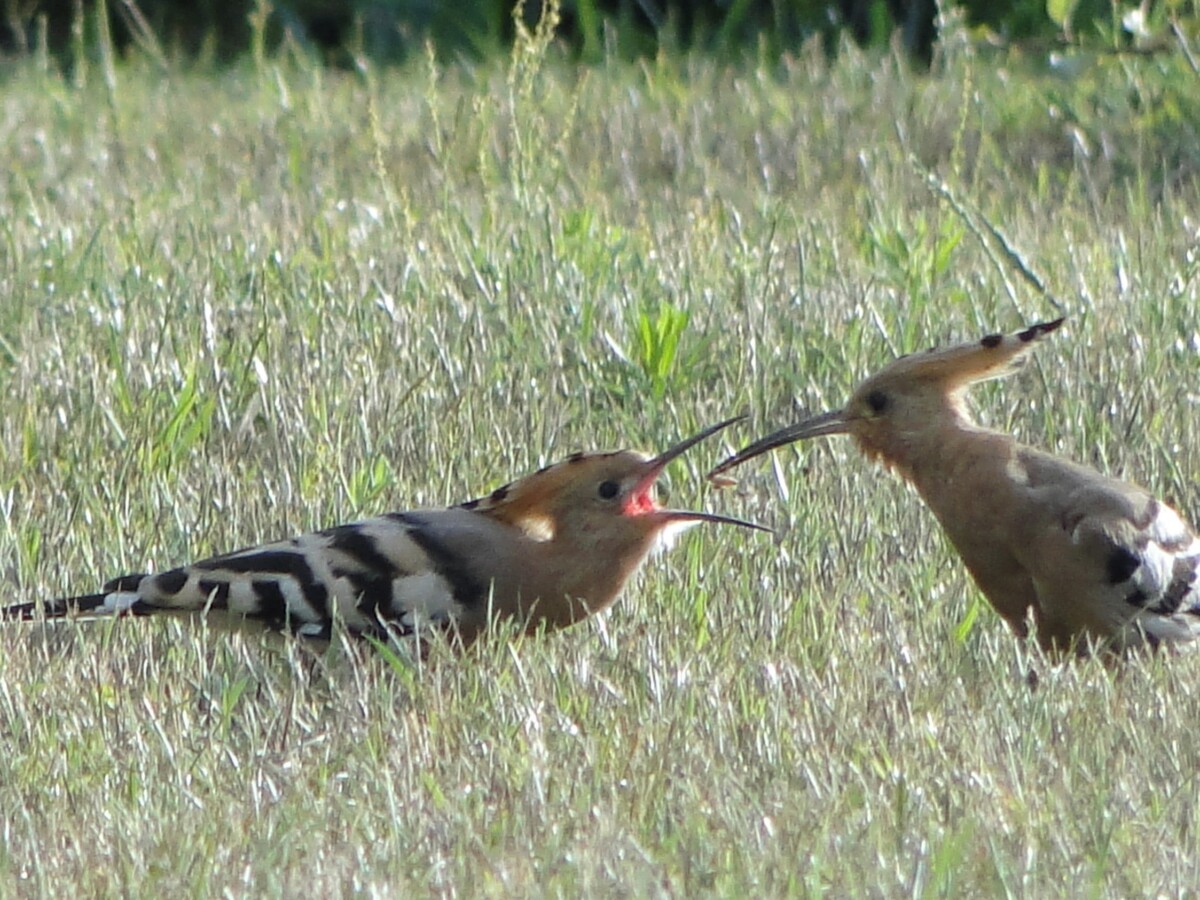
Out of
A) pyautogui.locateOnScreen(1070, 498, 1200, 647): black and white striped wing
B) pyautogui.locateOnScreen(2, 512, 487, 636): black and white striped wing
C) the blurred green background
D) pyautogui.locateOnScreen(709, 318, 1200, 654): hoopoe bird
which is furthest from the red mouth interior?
the blurred green background

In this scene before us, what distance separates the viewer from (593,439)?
208 inches

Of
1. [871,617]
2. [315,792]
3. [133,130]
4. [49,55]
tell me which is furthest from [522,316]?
[49,55]

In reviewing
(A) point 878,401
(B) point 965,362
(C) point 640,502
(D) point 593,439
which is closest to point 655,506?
(C) point 640,502

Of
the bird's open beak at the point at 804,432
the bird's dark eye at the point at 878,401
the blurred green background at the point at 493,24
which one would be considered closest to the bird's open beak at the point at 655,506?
the bird's open beak at the point at 804,432

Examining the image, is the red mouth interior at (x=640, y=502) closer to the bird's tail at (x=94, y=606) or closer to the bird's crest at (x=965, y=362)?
the bird's crest at (x=965, y=362)

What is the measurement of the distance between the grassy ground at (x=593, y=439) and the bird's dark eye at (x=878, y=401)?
34 centimetres

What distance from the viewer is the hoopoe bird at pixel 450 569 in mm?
4027

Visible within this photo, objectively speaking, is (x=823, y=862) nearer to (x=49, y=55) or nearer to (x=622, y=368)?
(x=622, y=368)

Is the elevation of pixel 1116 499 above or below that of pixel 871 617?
above

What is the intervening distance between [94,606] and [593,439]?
5.07ft

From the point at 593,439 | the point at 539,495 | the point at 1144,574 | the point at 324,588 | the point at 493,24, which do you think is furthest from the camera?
the point at 493,24

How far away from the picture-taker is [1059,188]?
7.63 metres

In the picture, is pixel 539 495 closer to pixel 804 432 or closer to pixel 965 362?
pixel 804 432

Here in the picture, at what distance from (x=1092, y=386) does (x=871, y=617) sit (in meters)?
1.42
